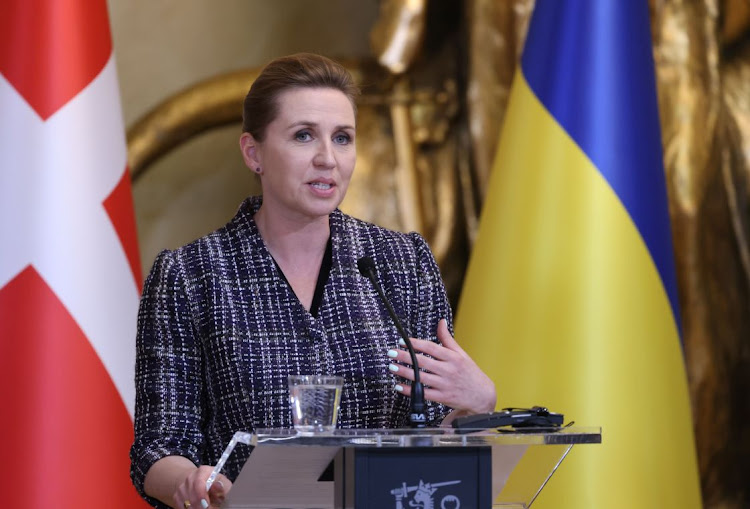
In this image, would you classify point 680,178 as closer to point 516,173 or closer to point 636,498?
point 516,173

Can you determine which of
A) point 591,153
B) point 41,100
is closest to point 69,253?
point 41,100

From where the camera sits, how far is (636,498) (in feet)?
7.11

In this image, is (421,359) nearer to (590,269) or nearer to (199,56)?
(590,269)

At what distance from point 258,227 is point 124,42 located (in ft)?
6.02

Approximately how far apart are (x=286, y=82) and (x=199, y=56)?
5.97 feet

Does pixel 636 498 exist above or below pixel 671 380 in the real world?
below

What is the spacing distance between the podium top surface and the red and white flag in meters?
1.18

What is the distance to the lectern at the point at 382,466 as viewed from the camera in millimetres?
1144

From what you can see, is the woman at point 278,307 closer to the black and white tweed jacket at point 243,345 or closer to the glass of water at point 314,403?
the black and white tweed jacket at point 243,345

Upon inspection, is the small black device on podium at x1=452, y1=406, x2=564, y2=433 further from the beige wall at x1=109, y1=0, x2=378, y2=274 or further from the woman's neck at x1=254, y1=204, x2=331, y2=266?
the beige wall at x1=109, y1=0, x2=378, y2=274

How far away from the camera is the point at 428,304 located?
1690 millimetres

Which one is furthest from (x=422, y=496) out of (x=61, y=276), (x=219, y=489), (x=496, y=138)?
(x=496, y=138)

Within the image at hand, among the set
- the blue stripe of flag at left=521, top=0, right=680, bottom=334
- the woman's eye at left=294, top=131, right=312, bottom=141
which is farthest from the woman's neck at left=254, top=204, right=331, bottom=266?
the blue stripe of flag at left=521, top=0, right=680, bottom=334

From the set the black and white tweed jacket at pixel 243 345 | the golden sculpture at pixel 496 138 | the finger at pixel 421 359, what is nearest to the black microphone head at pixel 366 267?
the finger at pixel 421 359
